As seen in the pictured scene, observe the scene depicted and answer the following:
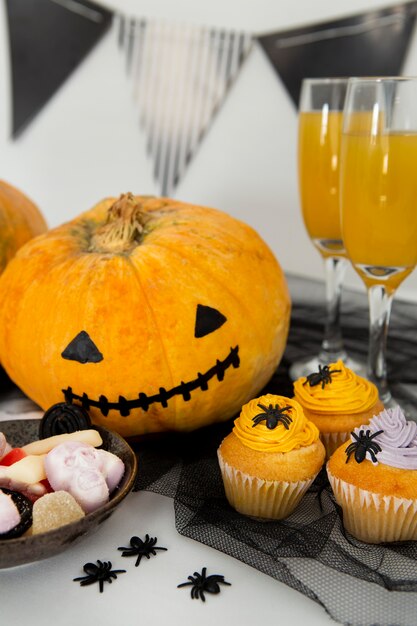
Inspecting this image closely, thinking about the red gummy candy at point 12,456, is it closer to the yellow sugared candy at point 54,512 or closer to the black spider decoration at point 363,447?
the yellow sugared candy at point 54,512

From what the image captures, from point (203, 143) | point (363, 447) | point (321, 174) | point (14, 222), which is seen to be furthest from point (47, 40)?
point (363, 447)

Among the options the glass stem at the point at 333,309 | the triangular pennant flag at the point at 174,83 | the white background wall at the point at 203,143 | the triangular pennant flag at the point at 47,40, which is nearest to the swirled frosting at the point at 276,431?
the glass stem at the point at 333,309

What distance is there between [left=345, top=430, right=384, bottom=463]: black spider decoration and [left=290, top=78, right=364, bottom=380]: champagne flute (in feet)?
1.08

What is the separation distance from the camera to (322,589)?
0.60m

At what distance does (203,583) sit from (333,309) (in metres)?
0.55

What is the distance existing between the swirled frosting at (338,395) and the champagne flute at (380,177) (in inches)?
6.0

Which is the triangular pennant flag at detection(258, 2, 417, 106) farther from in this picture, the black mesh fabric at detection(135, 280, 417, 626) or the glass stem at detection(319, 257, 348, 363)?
the black mesh fabric at detection(135, 280, 417, 626)

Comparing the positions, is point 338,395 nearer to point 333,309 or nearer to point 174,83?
point 333,309

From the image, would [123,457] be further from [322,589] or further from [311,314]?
[311,314]

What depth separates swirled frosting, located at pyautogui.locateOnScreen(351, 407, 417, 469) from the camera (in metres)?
0.65

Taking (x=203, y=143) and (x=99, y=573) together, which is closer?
(x=99, y=573)

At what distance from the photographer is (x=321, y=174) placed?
3.34ft

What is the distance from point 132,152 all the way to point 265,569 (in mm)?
1619

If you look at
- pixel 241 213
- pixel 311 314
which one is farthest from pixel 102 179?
pixel 311 314
